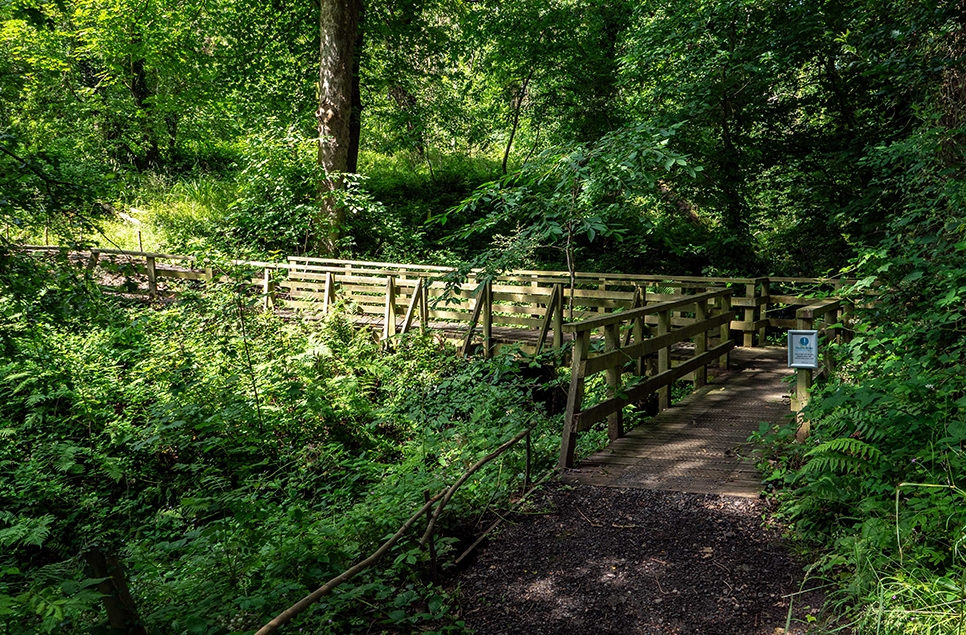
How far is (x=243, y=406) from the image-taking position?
8.80 meters

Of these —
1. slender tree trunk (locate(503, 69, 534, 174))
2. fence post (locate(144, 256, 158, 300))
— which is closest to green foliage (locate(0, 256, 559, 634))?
fence post (locate(144, 256, 158, 300))

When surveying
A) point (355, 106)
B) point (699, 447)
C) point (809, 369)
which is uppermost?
point (355, 106)

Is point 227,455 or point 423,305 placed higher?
point 423,305

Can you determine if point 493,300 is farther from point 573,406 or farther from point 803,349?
point 803,349

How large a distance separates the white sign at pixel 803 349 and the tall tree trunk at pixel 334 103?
12878 millimetres

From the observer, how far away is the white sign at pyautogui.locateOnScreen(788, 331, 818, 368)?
521 cm

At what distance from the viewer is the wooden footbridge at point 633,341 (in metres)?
6.14

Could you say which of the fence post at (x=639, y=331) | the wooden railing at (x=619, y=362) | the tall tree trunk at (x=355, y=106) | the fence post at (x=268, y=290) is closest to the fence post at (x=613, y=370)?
the wooden railing at (x=619, y=362)

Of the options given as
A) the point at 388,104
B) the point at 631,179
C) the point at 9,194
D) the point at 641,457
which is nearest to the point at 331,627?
the point at 641,457

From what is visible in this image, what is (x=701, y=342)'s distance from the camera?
902 cm

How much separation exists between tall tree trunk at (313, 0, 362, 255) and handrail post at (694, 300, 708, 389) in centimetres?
1010

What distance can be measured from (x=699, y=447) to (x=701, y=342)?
2742 mm

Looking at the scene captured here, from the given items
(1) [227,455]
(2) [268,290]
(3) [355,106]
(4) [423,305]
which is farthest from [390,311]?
(3) [355,106]

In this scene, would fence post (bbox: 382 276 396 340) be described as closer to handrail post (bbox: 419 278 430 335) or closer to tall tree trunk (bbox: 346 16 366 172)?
handrail post (bbox: 419 278 430 335)
